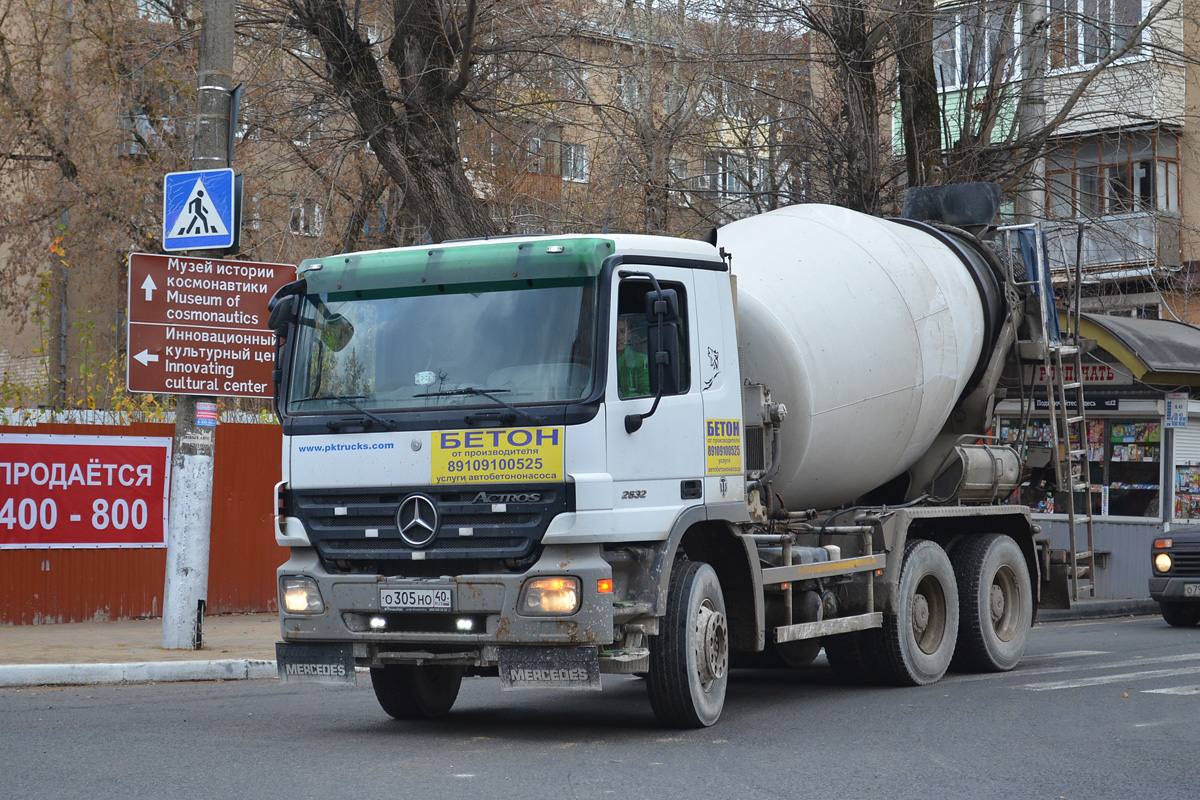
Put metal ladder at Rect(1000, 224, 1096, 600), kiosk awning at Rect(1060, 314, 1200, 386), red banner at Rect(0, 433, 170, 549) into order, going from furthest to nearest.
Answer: kiosk awning at Rect(1060, 314, 1200, 386) → red banner at Rect(0, 433, 170, 549) → metal ladder at Rect(1000, 224, 1096, 600)

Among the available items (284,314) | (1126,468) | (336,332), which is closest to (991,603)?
(336,332)

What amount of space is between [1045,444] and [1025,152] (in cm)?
837

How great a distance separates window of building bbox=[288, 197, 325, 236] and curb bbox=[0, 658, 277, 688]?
748cm

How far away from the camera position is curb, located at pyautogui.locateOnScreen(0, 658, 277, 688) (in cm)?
1016

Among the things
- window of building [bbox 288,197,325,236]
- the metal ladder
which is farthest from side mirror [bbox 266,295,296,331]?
window of building [bbox 288,197,325,236]

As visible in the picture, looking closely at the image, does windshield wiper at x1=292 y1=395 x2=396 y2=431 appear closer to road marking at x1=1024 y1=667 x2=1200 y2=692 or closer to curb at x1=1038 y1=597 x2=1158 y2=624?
road marking at x1=1024 y1=667 x2=1200 y2=692

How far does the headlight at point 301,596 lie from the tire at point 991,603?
18.2ft

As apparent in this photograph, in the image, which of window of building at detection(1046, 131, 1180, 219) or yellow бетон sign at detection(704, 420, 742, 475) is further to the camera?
window of building at detection(1046, 131, 1180, 219)

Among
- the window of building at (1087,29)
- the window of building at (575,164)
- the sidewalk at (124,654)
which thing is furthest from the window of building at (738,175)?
the sidewalk at (124,654)

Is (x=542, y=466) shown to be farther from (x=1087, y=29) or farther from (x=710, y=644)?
(x=1087, y=29)

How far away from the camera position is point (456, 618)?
7.60 metres

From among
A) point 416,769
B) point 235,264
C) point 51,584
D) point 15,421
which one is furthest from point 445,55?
point 416,769

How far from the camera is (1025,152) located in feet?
64.4

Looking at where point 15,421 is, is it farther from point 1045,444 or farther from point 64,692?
point 1045,444
